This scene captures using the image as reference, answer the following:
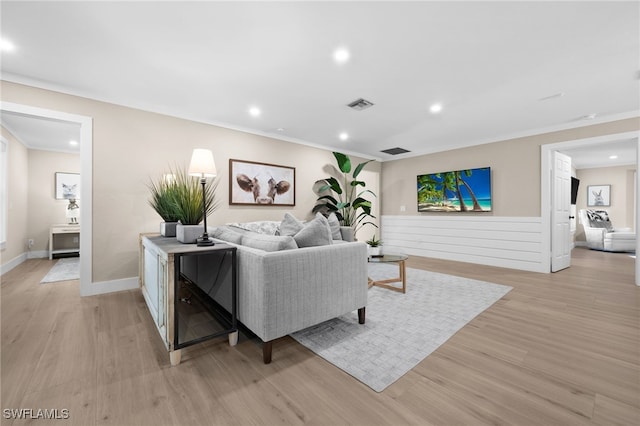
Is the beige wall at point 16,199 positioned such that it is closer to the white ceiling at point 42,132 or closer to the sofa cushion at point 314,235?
the white ceiling at point 42,132

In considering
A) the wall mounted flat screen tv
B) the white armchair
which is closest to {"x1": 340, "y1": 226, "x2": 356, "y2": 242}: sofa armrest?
the wall mounted flat screen tv

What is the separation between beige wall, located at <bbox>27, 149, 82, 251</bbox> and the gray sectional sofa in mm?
5580

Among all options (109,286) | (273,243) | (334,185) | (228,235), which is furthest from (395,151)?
(109,286)

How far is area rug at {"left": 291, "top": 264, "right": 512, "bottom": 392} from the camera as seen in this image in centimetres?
164

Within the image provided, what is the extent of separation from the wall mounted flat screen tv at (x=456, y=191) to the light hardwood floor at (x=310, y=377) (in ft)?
8.79

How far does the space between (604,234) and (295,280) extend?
8443mm

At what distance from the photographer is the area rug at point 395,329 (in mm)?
1641

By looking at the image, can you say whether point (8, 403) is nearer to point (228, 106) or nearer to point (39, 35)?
point (39, 35)

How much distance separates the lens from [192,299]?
8.79 feet

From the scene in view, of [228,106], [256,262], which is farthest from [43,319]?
[228,106]

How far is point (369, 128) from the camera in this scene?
4.30m

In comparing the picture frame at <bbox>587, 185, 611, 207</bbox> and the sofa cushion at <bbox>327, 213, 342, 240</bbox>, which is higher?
the picture frame at <bbox>587, 185, 611, 207</bbox>

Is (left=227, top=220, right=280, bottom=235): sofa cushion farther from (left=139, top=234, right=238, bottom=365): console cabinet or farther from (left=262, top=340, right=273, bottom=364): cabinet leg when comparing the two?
→ (left=262, top=340, right=273, bottom=364): cabinet leg

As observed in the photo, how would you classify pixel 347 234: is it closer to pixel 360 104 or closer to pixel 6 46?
pixel 360 104
